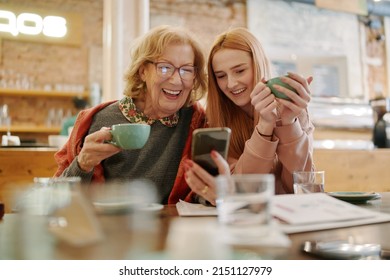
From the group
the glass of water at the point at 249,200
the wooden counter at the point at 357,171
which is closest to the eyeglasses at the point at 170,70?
the glass of water at the point at 249,200

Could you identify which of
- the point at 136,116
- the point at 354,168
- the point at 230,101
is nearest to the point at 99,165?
the point at 136,116

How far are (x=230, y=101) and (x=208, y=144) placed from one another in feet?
1.89

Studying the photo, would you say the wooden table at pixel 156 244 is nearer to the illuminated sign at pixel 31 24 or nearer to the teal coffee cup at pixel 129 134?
the teal coffee cup at pixel 129 134

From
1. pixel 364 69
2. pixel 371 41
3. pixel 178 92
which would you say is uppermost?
pixel 371 41

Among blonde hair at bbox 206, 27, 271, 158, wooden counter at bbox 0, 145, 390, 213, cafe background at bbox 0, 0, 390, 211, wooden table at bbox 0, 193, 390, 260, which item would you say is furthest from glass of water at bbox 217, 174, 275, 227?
cafe background at bbox 0, 0, 390, 211

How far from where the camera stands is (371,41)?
4.71 metres

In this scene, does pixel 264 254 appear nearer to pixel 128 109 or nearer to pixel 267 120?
pixel 267 120

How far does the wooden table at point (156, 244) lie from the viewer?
1.66 feet

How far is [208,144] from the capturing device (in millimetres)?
684

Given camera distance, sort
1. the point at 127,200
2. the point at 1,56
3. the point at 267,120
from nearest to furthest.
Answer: the point at 127,200
the point at 267,120
the point at 1,56

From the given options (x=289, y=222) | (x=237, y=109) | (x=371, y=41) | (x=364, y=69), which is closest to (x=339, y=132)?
(x=364, y=69)

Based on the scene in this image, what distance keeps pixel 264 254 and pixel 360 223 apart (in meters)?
0.23

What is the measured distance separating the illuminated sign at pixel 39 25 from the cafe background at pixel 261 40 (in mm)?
12

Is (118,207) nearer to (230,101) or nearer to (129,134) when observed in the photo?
(129,134)
